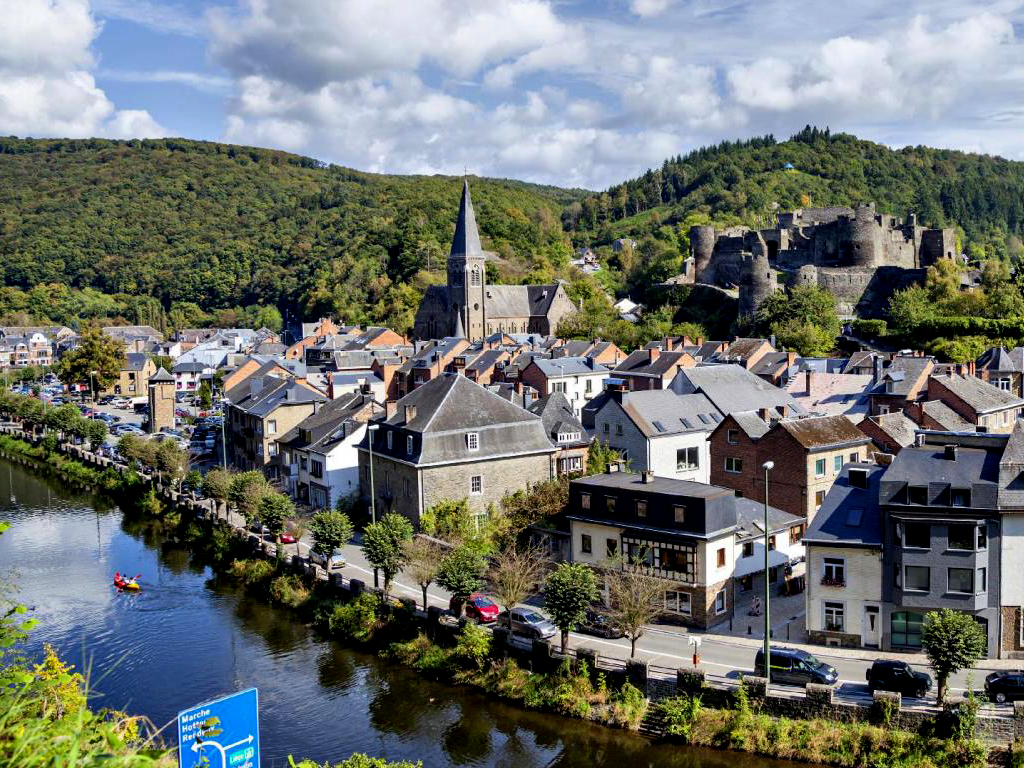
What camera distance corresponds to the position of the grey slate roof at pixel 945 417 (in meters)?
38.7

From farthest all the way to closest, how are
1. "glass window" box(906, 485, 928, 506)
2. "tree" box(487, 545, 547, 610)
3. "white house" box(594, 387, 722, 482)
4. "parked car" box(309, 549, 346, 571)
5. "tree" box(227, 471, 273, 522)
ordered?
1. "white house" box(594, 387, 722, 482)
2. "tree" box(227, 471, 273, 522)
3. "parked car" box(309, 549, 346, 571)
4. "tree" box(487, 545, 547, 610)
5. "glass window" box(906, 485, 928, 506)

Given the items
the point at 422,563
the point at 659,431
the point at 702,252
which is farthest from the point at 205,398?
the point at 422,563

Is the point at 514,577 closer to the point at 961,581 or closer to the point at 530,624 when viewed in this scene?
the point at 530,624

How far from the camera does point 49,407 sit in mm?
71750

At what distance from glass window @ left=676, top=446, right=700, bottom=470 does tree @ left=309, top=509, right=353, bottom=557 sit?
14743 millimetres

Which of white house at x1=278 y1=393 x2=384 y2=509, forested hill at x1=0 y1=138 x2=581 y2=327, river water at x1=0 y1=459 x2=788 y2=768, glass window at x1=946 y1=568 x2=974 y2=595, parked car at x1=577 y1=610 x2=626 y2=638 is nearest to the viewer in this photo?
river water at x1=0 y1=459 x2=788 y2=768

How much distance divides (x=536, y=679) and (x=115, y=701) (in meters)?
11.6

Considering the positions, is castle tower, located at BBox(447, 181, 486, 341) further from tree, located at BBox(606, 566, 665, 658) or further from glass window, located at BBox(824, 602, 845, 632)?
glass window, located at BBox(824, 602, 845, 632)

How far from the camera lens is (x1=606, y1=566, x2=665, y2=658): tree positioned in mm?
24000

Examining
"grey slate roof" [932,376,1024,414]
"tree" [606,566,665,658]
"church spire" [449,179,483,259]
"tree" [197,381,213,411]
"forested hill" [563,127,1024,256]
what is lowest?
"tree" [606,566,665,658]

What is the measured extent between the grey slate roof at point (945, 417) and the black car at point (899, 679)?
1954 cm

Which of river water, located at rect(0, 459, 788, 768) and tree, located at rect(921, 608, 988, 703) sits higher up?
tree, located at rect(921, 608, 988, 703)

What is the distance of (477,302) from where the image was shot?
94938mm

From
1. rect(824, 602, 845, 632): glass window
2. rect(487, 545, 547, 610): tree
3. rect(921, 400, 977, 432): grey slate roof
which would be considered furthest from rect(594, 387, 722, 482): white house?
rect(824, 602, 845, 632): glass window
